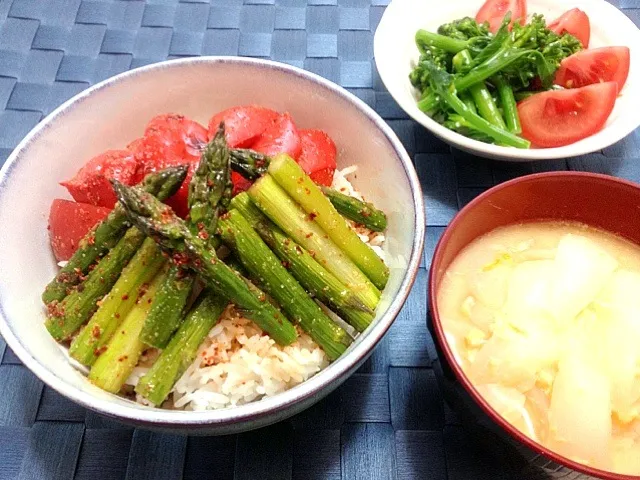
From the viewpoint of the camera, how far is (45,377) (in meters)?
1.15

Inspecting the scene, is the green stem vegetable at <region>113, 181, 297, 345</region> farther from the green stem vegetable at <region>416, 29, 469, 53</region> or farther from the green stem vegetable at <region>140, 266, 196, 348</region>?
the green stem vegetable at <region>416, 29, 469, 53</region>

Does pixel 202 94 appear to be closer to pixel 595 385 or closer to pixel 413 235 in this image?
pixel 413 235

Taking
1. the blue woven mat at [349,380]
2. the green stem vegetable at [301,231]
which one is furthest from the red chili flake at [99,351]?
the green stem vegetable at [301,231]

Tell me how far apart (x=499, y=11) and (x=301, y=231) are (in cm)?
153

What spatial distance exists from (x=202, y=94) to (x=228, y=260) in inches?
23.8

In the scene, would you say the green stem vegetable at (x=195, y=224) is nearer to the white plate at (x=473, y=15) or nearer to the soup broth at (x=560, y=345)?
the soup broth at (x=560, y=345)

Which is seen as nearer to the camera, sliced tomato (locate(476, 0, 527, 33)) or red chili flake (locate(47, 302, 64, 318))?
red chili flake (locate(47, 302, 64, 318))

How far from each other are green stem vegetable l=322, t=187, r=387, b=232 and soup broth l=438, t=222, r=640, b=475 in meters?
0.26

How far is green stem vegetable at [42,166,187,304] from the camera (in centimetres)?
139

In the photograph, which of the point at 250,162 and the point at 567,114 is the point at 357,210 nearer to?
the point at 250,162

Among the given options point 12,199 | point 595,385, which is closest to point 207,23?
point 12,199

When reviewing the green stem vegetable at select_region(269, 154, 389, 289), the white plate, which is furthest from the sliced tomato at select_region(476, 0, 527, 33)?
the green stem vegetable at select_region(269, 154, 389, 289)

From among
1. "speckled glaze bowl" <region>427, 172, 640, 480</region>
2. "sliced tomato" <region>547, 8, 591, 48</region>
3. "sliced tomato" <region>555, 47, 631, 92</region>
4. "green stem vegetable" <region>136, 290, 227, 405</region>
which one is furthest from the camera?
"sliced tomato" <region>547, 8, 591, 48</region>

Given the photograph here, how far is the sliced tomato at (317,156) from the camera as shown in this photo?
160 centimetres
